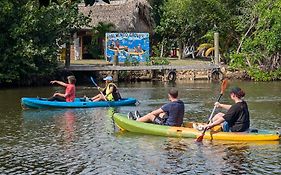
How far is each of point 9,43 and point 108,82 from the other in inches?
397

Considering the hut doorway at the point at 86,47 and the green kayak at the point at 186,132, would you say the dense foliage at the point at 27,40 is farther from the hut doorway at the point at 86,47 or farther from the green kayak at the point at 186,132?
the green kayak at the point at 186,132

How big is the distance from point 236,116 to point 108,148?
3001 mm

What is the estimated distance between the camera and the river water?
11.6 meters

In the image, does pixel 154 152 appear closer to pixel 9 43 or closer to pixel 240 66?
pixel 9 43

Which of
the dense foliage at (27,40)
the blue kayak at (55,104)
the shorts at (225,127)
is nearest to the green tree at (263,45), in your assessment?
the dense foliage at (27,40)

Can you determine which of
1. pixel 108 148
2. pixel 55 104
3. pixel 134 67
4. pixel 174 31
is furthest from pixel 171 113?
pixel 174 31

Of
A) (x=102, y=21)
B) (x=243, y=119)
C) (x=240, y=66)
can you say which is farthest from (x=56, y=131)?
(x=102, y=21)

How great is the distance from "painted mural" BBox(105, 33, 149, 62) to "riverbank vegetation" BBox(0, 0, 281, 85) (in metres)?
3.35

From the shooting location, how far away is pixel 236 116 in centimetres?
1379

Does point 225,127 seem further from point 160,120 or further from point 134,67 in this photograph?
point 134,67

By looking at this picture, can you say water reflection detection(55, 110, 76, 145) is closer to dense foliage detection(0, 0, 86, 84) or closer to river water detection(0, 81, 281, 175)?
river water detection(0, 81, 281, 175)

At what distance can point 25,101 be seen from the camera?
20734mm

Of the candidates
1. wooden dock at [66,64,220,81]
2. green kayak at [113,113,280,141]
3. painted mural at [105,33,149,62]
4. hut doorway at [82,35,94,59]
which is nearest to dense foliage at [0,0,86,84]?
wooden dock at [66,64,220,81]

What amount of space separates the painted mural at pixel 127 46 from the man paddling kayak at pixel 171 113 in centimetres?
2139
